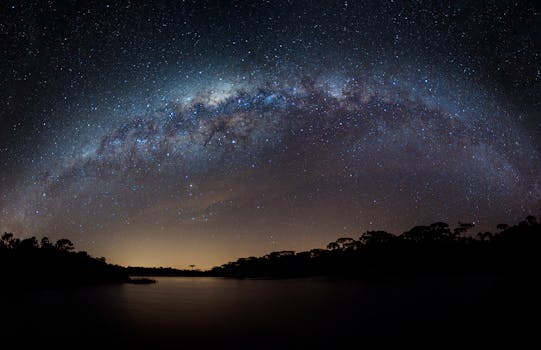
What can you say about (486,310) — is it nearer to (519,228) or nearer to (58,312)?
(58,312)

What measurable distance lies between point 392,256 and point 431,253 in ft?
36.7

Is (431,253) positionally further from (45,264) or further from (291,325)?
(45,264)

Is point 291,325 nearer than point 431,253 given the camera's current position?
Yes

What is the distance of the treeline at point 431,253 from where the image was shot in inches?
→ 3009

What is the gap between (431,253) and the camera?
94.6 m

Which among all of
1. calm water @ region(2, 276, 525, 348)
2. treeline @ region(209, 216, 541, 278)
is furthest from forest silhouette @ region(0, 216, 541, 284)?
calm water @ region(2, 276, 525, 348)

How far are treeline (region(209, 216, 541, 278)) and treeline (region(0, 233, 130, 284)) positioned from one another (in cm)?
7391

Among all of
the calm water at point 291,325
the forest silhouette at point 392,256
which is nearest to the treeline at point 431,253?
the forest silhouette at point 392,256

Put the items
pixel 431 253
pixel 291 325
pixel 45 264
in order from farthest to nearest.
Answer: pixel 431 253, pixel 45 264, pixel 291 325

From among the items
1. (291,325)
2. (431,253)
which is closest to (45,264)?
(291,325)

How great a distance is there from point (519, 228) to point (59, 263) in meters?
118

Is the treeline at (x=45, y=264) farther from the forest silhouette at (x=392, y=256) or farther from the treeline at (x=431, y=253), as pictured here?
the treeline at (x=431, y=253)

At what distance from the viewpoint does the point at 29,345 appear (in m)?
16.3

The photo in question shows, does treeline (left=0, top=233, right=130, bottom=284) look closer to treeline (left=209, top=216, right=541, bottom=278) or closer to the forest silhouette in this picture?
the forest silhouette
